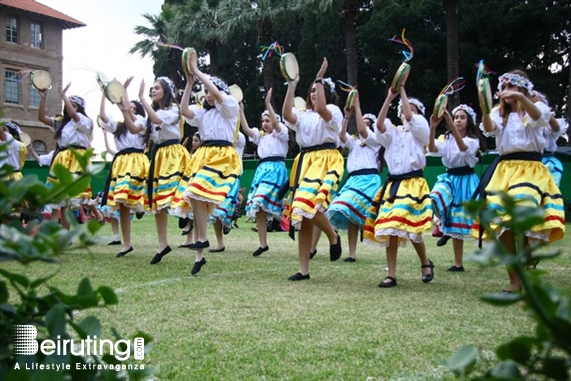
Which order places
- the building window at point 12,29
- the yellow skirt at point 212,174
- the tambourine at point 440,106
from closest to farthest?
the tambourine at point 440,106
the yellow skirt at point 212,174
the building window at point 12,29

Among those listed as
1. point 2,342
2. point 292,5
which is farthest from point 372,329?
point 292,5

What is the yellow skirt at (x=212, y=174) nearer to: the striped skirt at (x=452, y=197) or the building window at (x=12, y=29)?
the striped skirt at (x=452, y=197)

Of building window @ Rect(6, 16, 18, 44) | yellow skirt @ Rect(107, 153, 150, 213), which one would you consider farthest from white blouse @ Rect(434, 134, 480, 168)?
building window @ Rect(6, 16, 18, 44)

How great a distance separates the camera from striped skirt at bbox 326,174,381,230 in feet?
25.4

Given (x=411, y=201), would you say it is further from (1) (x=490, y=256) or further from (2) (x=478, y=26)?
(2) (x=478, y=26)

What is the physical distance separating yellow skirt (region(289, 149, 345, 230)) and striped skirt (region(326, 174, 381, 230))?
126 cm

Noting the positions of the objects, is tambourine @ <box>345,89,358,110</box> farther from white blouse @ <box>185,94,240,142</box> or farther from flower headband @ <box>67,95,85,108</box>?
flower headband @ <box>67,95,85,108</box>

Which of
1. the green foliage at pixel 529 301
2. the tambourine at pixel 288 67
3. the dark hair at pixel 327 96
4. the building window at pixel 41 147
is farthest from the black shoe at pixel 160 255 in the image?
the building window at pixel 41 147

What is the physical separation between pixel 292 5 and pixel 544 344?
924 inches

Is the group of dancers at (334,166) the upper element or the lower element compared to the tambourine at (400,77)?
lower

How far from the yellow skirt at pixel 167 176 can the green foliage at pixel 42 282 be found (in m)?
6.26

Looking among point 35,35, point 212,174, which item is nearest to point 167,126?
point 212,174

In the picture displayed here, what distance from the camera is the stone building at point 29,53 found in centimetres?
3338

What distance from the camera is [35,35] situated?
3509 centimetres
